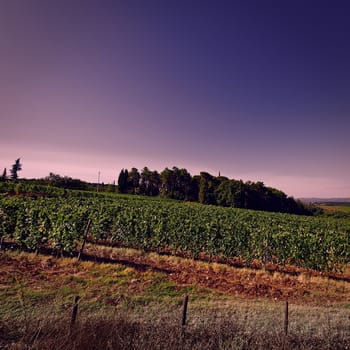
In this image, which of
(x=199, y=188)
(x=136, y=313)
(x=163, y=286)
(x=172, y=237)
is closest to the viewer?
(x=136, y=313)

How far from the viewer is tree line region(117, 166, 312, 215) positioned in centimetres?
7294

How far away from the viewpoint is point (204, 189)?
7719cm

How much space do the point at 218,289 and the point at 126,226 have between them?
26.0 ft

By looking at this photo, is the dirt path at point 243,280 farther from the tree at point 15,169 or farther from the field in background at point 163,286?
A: the tree at point 15,169

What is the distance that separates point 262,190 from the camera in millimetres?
81688

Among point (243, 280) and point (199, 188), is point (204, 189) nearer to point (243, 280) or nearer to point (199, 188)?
point (199, 188)

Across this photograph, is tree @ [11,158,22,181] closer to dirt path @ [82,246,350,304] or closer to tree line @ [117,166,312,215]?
tree line @ [117,166,312,215]

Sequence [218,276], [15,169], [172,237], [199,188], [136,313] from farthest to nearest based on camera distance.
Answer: [15,169]
[199,188]
[172,237]
[218,276]
[136,313]

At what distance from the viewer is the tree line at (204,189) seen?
72.9m

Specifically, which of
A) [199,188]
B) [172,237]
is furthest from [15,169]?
[172,237]

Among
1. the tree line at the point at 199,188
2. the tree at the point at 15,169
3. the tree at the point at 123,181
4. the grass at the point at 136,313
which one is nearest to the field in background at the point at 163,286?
the grass at the point at 136,313

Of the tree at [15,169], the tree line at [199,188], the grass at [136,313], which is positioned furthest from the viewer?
the tree at [15,169]

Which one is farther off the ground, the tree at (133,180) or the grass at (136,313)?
the tree at (133,180)

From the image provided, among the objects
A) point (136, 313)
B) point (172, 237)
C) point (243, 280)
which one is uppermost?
point (172, 237)
